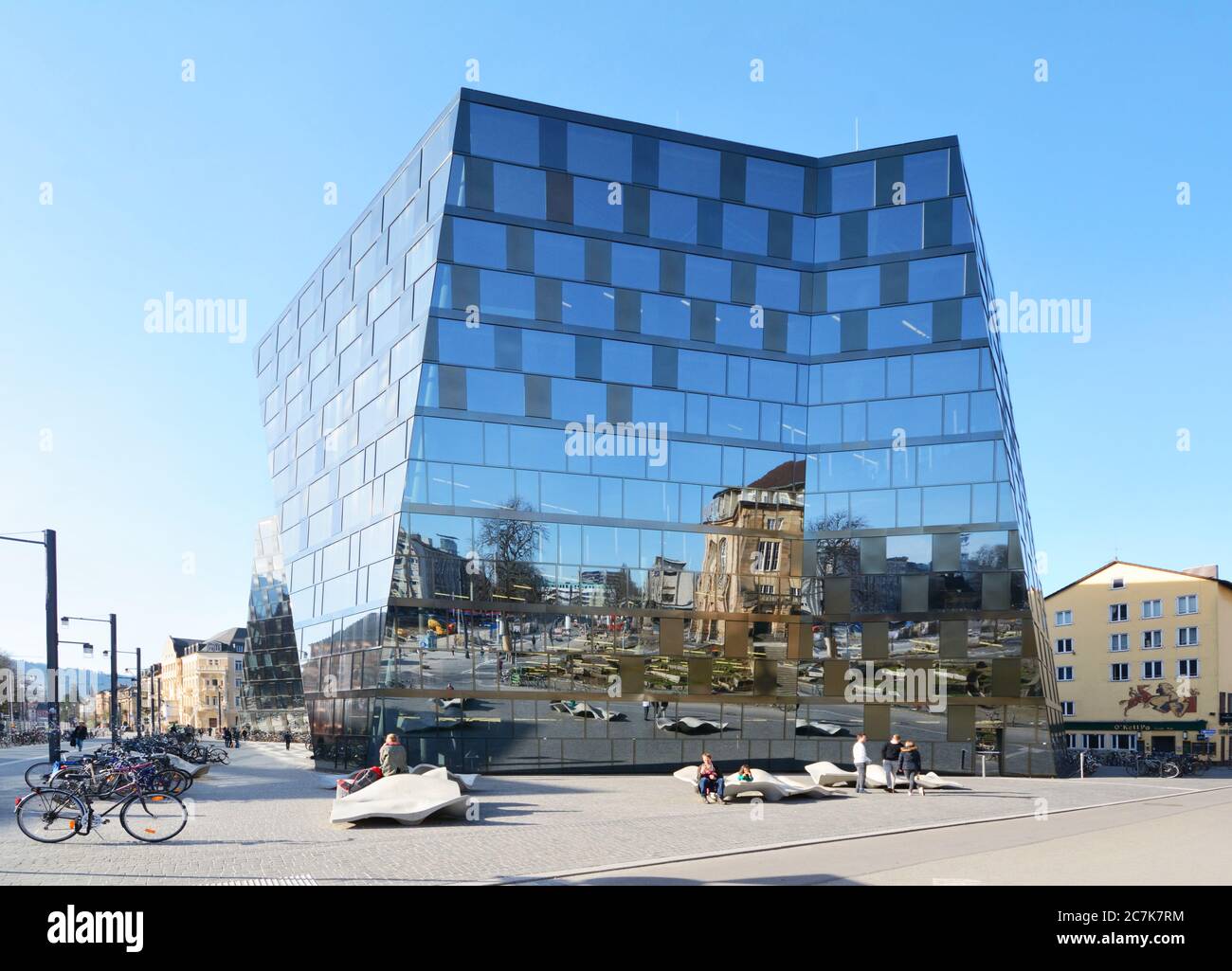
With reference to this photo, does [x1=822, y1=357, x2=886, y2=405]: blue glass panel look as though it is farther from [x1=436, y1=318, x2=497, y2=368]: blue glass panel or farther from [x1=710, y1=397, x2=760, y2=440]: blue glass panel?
[x1=436, y1=318, x2=497, y2=368]: blue glass panel

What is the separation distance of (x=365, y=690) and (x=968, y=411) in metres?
21.5

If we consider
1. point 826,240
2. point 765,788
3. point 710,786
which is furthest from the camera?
point 826,240

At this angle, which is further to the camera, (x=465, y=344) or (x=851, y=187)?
(x=851, y=187)

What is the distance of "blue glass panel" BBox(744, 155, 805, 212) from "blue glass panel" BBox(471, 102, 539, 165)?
7834 mm

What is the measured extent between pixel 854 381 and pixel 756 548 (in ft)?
22.1

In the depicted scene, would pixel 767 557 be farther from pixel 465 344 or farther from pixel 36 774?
pixel 36 774

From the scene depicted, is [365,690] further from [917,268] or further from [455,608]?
[917,268]

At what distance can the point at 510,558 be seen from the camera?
33.8 m

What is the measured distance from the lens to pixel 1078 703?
7931cm

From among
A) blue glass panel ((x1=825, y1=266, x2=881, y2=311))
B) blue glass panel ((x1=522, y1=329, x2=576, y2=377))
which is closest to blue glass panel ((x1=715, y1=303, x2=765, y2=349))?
blue glass panel ((x1=825, y1=266, x2=881, y2=311))

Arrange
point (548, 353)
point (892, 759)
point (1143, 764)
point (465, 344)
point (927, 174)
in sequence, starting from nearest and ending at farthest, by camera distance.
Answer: point (892, 759), point (465, 344), point (548, 353), point (927, 174), point (1143, 764)

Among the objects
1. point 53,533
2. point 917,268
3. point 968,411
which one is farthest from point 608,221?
point 53,533

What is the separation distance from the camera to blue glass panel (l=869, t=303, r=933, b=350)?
36969 millimetres

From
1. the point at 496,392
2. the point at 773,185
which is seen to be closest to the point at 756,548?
the point at 496,392
